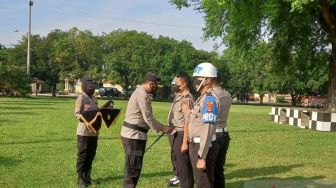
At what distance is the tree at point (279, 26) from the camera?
19.8 meters

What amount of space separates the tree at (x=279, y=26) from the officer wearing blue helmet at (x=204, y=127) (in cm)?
1264

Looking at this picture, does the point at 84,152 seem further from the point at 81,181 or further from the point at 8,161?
the point at 8,161

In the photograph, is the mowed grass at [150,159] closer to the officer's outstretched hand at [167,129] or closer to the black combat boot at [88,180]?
the black combat boot at [88,180]

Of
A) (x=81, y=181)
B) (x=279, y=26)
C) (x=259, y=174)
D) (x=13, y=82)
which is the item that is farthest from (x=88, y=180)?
(x=13, y=82)

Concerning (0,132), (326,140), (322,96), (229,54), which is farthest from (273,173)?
(322,96)

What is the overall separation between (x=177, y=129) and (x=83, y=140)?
201cm

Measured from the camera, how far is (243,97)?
83.8 metres

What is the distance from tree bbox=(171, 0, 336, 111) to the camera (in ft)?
65.0

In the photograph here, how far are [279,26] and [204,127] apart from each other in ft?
67.8

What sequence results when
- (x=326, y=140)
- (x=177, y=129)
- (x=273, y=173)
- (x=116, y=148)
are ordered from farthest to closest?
(x=326, y=140)
(x=116, y=148)
(x=273, y=173)
(x=177, y=129)

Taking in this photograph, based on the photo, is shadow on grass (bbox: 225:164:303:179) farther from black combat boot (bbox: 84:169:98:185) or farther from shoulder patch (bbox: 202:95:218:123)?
shoulder patch (bbox: 202:95:218:123)

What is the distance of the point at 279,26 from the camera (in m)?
25.5

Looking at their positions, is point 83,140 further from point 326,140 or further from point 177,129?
point 326,140

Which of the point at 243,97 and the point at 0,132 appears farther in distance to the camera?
the point at 243,97
